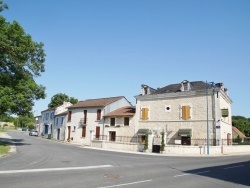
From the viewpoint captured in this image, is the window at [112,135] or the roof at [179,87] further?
the window at [112,135]

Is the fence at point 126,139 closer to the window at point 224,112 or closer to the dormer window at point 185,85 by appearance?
the dormer window at point 185,85

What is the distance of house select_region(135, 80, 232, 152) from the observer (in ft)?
100

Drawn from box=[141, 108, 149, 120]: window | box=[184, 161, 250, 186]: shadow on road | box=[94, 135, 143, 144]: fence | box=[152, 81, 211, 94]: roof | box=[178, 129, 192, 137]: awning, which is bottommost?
box=[94, 135, 143, 144]: fence

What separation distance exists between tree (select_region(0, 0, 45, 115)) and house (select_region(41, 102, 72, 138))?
1147 inches

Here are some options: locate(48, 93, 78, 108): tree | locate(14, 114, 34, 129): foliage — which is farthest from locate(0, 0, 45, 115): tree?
locate(14, 114, 34, 129): foliage

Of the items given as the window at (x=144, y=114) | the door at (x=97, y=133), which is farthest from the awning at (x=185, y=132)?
the door at (x=97, y=133)

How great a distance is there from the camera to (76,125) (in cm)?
4488

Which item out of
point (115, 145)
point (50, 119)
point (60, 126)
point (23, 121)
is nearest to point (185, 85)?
point (115, 145)

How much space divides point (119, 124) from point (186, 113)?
439 inches

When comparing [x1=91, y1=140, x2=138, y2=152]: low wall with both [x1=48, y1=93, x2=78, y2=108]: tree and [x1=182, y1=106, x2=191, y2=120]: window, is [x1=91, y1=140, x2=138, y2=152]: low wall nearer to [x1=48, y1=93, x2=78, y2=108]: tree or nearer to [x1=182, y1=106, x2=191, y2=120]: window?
[x1=182, y1=106, x2=191, y2=120]: window

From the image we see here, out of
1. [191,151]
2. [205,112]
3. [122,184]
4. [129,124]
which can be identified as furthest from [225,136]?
[122,184]

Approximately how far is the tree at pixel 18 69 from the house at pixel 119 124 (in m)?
15.7

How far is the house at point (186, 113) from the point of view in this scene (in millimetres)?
30578

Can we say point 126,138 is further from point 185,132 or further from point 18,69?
point 18,69
